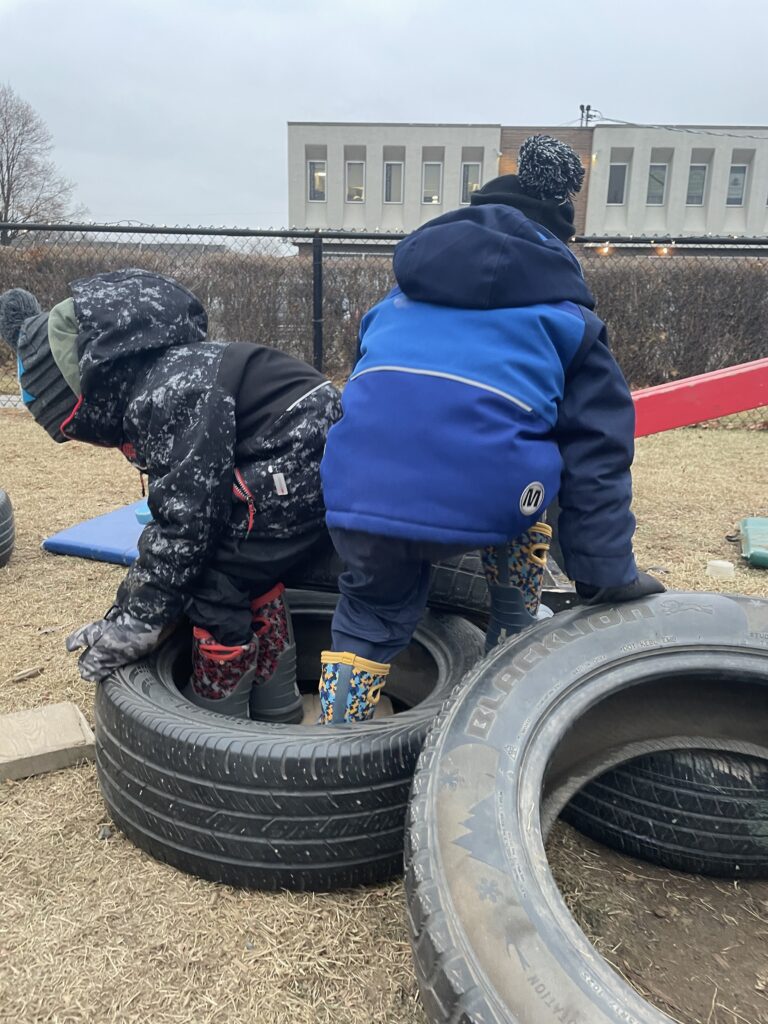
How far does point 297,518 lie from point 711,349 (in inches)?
386

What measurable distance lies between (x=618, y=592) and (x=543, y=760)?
0.53 meters

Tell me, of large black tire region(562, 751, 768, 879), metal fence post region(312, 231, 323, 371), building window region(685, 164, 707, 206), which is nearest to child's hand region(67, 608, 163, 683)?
large black tire region(562, 751, 768, 879)

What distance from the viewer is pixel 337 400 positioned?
2.36 m

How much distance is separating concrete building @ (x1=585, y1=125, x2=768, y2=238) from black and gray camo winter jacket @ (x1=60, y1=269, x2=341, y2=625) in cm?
4134

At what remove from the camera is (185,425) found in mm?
2119

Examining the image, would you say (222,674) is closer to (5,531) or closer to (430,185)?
(5,531)

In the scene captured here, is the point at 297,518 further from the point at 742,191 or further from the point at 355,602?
the point at 742,191

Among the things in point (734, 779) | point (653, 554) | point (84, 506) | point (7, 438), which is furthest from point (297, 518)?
point (7, 438)

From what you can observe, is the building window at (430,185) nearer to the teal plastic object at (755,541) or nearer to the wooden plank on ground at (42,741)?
the teal plastic object at (755,541)

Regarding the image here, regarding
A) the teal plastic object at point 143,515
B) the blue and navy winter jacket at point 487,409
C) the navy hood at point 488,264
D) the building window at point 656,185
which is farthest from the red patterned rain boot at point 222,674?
the building window at point 656,185

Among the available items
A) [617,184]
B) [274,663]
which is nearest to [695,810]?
[274,663]

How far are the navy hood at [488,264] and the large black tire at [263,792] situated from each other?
1.01 metres

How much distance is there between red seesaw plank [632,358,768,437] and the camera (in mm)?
4375

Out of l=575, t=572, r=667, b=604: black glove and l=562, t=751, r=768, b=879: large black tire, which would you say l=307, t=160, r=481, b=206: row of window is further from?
l=562, t=751, r=768, b=879: large black tire
